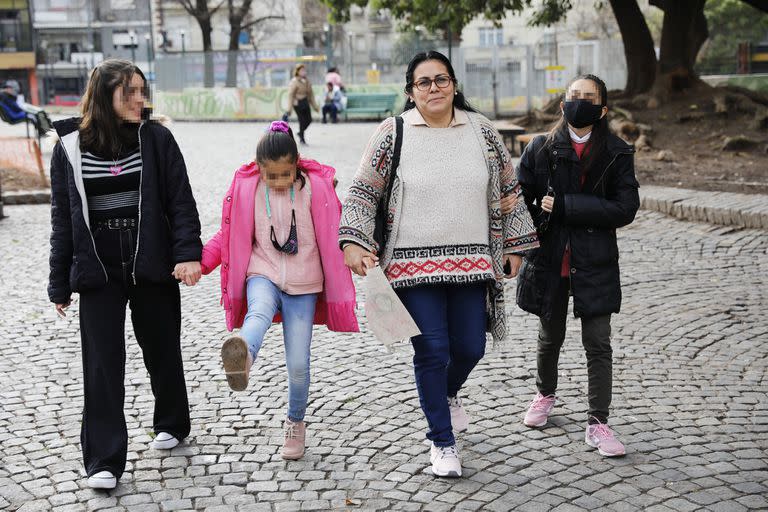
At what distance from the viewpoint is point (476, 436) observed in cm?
489

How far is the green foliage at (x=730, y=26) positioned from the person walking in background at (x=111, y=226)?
47.2 meters

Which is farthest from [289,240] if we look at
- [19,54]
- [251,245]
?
[19,54]

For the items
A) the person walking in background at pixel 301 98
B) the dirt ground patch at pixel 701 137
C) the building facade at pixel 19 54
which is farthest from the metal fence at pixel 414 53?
the building facade at pixel 19 54

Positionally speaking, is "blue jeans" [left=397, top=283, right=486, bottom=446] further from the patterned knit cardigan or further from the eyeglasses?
the eyeglasses

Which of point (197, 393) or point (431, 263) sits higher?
point (431, 263)

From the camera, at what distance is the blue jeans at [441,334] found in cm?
431

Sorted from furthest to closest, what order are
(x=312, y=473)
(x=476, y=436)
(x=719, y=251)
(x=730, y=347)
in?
(x=719, y=251) → (x=730, y=347) → (x=476, y=436) → (x=312, y=473)

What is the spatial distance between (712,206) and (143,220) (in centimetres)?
780

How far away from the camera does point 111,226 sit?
4.34 meters

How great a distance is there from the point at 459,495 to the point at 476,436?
2.42 feet

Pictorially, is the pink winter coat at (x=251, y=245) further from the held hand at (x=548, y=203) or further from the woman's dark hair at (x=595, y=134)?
the woman's dark hair at (x=595, y=134)

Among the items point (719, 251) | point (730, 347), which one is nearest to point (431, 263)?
point (730, 347)

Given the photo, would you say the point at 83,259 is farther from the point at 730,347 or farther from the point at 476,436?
the point at 730,347

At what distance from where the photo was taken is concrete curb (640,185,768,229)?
1036 centimetres
